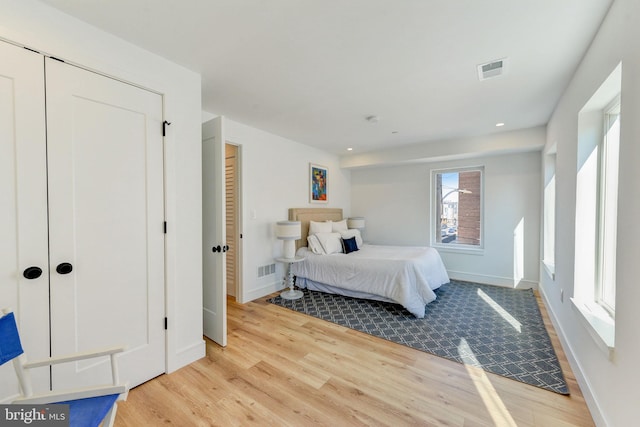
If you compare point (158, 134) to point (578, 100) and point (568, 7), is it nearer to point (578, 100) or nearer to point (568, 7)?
point (568, 7)

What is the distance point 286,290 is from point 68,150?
3.27 metres

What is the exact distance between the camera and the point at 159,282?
2.05m

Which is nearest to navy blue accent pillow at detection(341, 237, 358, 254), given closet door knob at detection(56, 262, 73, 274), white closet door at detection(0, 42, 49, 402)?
closet door knob at detection(56, 262, 73, 274)

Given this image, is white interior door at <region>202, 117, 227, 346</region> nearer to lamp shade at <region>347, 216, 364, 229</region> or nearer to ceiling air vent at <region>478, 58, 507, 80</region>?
ceiling air vent at <region>478, 58, 507, 80</region>

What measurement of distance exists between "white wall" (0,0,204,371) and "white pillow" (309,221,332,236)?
8.02ft

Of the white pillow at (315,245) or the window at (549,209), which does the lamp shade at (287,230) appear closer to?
the white pillow at (315,245)

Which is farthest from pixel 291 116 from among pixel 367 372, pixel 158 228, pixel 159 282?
pixel 367 372

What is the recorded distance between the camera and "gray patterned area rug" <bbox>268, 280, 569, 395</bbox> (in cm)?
217

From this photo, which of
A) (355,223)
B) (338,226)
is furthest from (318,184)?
(355,223)

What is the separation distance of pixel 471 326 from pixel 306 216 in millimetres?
2863

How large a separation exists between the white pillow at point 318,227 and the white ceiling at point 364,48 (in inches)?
77.4

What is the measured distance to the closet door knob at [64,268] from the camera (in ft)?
5.15

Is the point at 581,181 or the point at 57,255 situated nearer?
the point at 57,255

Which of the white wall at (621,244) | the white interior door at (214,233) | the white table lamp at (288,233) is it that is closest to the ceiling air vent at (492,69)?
the white wall at (621,244)
